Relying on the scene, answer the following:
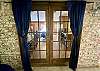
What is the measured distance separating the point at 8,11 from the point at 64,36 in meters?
1.83

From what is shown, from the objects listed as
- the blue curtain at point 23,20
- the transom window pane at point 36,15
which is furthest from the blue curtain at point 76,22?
the blue curtain at point 23,20

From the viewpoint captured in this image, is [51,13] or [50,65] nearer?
[51,13]

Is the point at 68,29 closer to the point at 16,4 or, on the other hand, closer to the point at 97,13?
the point at 97,13

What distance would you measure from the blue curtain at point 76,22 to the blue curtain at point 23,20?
1.21 m

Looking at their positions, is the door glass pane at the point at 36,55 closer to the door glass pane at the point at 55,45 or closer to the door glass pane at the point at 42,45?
the door glass pane at the point at 42,45

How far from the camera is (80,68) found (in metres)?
6.63

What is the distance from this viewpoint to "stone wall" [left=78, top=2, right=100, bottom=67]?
6055 mm

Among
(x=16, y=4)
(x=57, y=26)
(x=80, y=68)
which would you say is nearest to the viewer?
(x=16, y=4)

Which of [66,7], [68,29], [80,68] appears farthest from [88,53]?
[66,7]

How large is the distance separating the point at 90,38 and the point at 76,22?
74 cm

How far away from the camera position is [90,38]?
20.7ft

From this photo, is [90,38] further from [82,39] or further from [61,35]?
[61,35]

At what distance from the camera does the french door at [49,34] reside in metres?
6.01

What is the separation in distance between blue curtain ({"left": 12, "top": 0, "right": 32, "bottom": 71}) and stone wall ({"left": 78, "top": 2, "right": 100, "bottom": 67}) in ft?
5.54
